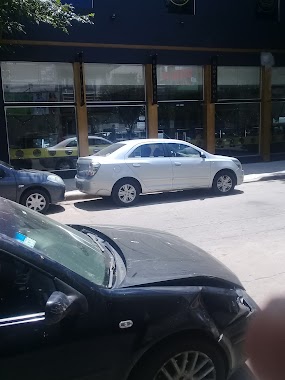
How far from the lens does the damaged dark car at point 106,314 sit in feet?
7.34

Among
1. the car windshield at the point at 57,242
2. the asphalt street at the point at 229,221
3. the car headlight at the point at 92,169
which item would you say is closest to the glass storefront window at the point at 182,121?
the asphalt street at the point at 229,221

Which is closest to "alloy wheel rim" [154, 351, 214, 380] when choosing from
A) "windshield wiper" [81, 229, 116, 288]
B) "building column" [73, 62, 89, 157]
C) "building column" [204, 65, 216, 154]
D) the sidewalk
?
"windshield wiper" [81, 229, 116, 288]

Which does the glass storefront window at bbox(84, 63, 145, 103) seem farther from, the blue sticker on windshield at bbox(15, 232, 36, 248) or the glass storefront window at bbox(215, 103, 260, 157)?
the blue sticker on windshield at bbox(15, 232, 36, 248)

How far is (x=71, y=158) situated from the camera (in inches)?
566

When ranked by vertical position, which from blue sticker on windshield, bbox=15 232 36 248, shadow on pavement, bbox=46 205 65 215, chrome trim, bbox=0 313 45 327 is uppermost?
blue sticker on windshield, bbox=15 232 36 248

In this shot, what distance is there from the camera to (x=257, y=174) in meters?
14.2

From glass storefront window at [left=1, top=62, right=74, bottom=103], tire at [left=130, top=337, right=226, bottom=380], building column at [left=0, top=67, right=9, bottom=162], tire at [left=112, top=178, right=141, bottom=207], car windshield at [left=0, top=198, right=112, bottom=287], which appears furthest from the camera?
glass storefront window at [left=1, top=62, right=74, bottom=103]

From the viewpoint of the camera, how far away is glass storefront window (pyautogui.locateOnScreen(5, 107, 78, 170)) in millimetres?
13531

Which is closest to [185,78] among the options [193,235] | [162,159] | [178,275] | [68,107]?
[68,107]

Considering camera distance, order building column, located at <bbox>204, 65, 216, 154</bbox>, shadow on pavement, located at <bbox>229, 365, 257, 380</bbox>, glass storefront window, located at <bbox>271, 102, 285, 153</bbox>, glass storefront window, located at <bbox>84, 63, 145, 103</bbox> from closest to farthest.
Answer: shadow on pavement, located at <bbox>229, 365, 257, 380</bbox> → glass storefront window, located at <bbox>84, 63, 145, 103</bbox> → building column, located at <bbox>204, 65, 216, 154</bbox> → glass storefront window, located at <bbox>271, 102, 285, 153</bbox>

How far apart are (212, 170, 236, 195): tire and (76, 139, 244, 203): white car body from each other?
0.09 meters

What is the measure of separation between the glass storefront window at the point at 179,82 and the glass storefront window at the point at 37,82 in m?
3.48

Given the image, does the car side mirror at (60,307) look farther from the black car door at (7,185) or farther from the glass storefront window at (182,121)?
the glass storefront window at (182,121)

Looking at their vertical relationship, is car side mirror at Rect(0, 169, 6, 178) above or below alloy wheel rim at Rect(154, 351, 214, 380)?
above
